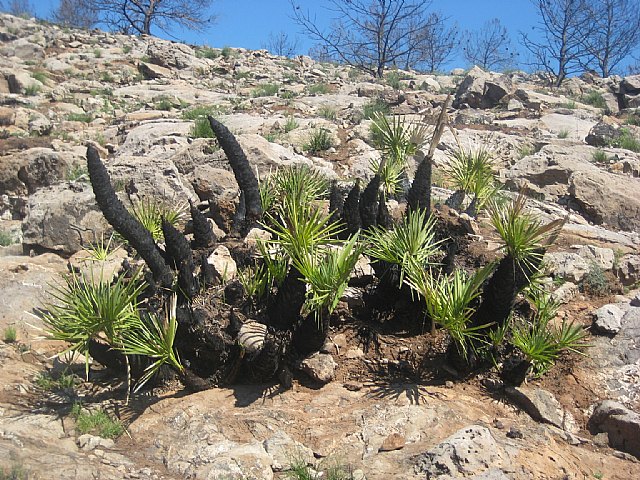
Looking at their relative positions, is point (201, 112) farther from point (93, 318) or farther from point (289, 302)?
point (93, 318)

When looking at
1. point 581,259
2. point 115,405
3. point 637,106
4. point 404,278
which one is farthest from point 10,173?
point 637,106

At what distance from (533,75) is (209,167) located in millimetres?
25350

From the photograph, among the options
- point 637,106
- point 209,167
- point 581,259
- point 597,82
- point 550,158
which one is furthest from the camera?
point 597,82

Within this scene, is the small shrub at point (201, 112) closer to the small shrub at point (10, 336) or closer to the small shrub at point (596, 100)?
the small shrub at point (10, 336)

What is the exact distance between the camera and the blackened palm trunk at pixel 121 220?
4969 millimetres

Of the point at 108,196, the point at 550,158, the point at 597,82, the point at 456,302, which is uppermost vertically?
the point at 597,82

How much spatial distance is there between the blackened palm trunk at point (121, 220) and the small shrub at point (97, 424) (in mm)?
1365

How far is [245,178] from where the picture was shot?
6.64 meters

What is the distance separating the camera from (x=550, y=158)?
11.1 m

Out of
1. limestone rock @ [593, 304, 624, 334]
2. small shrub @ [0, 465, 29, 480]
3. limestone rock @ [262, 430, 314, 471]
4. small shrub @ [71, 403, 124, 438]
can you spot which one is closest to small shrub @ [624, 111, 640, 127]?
limestone rock @ [593, 304, 624, 334]

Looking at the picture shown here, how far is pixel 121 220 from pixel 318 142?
647cm

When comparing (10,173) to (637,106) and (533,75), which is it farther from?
(533,75)

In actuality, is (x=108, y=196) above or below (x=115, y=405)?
above

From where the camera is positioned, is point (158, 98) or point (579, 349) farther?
point (158, 98)
